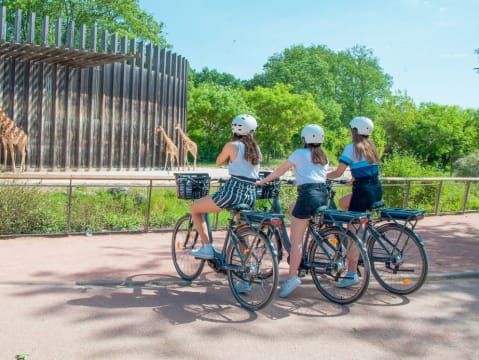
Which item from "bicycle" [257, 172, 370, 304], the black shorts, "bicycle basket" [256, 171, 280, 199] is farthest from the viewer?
"bicycle basket" [256, 171, 280, 199]

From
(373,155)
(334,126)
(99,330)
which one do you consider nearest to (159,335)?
(99,330)

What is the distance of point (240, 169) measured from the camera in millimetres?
5641

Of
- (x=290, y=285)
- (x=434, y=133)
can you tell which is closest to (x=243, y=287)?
(x=290, y=285)

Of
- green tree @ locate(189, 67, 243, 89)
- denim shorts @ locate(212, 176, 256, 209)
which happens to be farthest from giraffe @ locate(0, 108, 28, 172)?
green tree @ locate(189, 67, 243, 89)

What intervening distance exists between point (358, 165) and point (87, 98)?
1920 cm

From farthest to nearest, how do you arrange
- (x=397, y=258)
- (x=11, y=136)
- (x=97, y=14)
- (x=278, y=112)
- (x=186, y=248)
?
(x=278, y=112), (x=97, y=14), (x=11, y=136), (x=186, y=248), (x=397, y=258)

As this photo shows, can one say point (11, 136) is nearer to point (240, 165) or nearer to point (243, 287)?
point (240, 165)

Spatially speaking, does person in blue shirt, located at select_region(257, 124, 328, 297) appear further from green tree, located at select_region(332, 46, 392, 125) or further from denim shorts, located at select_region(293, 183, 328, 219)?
green tree, located at select_region(332, 46, 392, 125)

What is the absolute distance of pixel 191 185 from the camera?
6137 millimetres

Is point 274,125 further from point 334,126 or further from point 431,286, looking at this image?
point 431,286

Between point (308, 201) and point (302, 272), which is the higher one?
point (308, 201)

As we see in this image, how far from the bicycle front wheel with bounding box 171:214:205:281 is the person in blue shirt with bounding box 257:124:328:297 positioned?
3.65 feet

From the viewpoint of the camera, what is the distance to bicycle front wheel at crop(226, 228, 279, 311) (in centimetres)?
524

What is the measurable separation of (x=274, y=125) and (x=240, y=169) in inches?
1540
